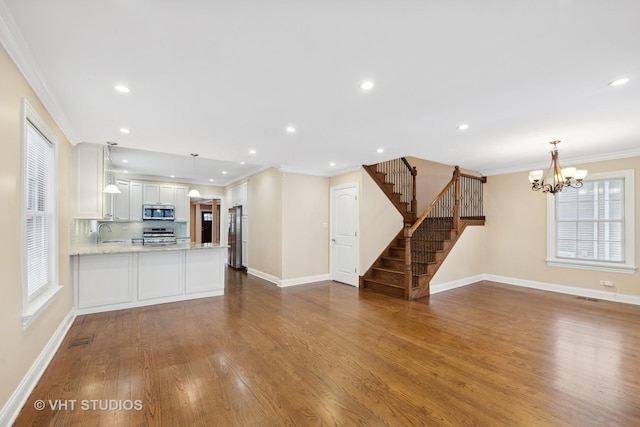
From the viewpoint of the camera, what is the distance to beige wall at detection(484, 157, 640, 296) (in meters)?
5.12

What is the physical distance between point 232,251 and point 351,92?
655 centimetres

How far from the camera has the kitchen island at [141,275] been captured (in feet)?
13.2

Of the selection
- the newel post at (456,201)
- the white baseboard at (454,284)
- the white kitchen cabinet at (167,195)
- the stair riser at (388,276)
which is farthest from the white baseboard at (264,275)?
the newel post at (456,201)

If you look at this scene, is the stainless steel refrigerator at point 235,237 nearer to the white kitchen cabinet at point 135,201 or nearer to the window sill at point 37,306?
the white kitchen cabinet at point 135,201

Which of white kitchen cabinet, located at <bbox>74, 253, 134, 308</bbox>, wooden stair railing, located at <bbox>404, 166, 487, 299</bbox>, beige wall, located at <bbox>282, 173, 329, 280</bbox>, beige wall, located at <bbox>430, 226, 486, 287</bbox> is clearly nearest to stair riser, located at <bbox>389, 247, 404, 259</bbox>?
wooden stair railing, located at <bbox>404, 166, 487, 299</bbox>

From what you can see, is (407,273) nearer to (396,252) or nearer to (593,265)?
(396,252)

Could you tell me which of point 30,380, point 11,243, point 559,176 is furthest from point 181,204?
point 559,176

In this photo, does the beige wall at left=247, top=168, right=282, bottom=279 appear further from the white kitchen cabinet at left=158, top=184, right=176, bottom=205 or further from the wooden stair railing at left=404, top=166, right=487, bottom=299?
the wooden stair railing at left=404, top=166, right=487, bottom=299

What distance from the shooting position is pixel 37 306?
7.84 feet

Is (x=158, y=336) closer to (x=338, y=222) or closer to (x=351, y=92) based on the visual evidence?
(x=351, y=92)

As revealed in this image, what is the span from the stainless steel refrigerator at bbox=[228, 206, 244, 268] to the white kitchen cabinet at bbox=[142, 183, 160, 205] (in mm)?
1920

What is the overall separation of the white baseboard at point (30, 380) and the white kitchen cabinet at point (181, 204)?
4732mm

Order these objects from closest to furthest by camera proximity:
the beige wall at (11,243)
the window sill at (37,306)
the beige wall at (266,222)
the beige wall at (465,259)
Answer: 1. the beige wall at (11,243)
2. the window sill at (37,306)
3. the beige wall at (465,259)
4. the beige wall at (266,222)

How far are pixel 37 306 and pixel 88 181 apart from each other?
2.37m
